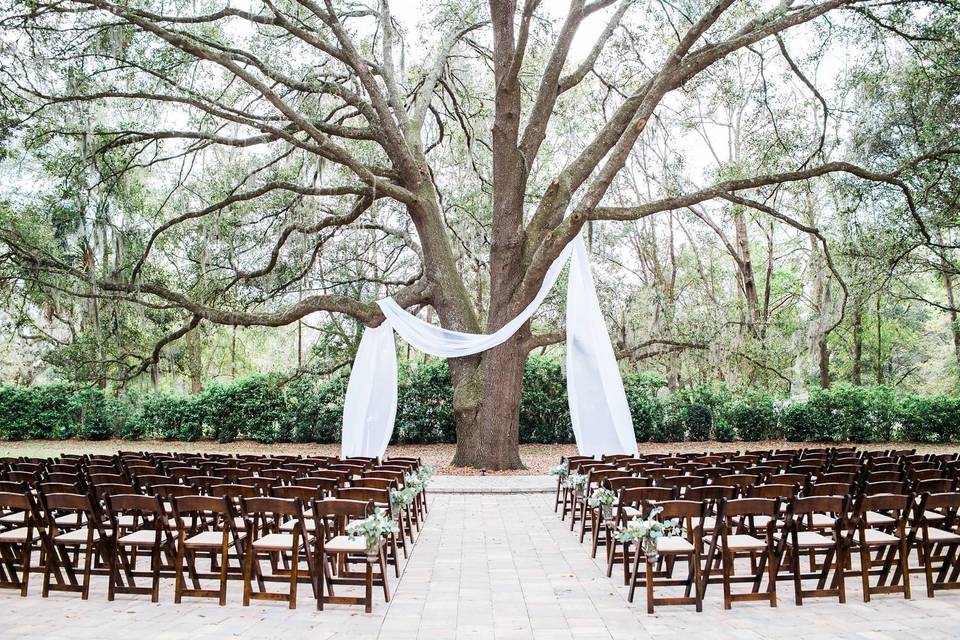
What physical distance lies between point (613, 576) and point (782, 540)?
1.34 m

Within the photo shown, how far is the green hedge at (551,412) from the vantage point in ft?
55.2

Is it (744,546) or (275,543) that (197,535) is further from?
(744,546)

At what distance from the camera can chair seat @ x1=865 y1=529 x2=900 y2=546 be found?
5.27 m

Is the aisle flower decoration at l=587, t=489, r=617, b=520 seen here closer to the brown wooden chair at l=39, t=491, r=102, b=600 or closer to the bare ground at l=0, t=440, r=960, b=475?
the brown wooden chair at l=39, t=491, r=102, b=600

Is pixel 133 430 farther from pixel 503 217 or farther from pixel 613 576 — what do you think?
pixel 613 576

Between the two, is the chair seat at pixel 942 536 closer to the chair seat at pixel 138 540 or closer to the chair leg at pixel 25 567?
the chair seat at pixel 138 540

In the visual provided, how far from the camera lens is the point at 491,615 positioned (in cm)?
474

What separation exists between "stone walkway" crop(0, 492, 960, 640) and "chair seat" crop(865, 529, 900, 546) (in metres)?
0.38

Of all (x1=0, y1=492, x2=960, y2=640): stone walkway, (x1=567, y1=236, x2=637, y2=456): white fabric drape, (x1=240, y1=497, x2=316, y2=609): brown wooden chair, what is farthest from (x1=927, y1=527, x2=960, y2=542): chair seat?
(x1=567, y1=236, x2=637, y2=456): white fabric drape

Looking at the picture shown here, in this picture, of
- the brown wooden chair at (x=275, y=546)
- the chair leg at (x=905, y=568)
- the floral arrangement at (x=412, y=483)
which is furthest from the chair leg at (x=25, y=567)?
the chair leg at (x=905, y=568)

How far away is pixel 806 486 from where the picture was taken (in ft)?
19.5

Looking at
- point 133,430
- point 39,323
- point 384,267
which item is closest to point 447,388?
point 384,267

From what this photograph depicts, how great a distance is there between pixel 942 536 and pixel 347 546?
14.3 feet

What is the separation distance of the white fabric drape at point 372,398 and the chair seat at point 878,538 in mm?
7546
